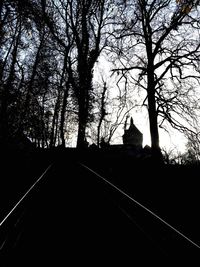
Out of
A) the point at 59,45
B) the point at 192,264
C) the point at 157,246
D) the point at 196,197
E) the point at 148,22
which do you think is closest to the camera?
the point at 192,264

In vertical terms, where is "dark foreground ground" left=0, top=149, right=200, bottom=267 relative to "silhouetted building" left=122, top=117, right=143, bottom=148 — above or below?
below

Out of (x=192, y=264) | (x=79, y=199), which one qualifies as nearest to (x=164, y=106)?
(x=79, y=199)

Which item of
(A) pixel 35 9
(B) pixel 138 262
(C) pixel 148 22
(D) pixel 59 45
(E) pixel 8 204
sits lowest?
(B) pixel 138 262

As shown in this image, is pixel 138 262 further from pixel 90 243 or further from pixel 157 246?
pixel 90 243

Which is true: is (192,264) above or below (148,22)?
below

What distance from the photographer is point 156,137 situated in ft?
54.9

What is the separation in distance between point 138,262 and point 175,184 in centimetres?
542

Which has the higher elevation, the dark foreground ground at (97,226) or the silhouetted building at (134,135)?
the silhouetted building at (134,135)

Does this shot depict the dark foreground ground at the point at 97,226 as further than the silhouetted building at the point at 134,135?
No

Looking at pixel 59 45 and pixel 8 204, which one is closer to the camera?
pixel 8 204

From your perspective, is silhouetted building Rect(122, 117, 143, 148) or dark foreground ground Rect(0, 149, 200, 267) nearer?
dark foreground ground Rect(0, 149, 200, 267)

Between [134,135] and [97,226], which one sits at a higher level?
[134,135]

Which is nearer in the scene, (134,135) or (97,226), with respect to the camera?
(97,226)

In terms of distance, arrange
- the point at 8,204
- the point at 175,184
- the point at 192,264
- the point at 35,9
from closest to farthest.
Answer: the point at 192,264, the point at 8,204, the point at 175,184, the point at 35,9
